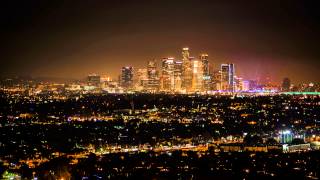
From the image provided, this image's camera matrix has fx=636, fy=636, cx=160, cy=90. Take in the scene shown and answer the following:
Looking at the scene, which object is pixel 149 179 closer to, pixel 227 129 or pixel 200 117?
pixel 227 129

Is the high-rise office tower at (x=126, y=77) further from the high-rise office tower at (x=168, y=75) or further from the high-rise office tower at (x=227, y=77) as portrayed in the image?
the high-rise office tower at (x=227, y=77)

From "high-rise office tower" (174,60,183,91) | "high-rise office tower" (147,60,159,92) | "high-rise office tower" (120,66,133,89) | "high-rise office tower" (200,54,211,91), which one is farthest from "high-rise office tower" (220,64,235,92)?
"high-rise office tower" (120,66,133,89)

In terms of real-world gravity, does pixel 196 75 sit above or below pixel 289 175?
above

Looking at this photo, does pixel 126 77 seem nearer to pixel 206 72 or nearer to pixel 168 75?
pixel 168 75

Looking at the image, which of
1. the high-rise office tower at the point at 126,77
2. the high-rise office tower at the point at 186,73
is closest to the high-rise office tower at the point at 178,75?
the high-rise office tower at the point at 186,73

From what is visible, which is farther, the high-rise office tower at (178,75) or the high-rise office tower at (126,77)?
the high-rise office tower at (126,77)

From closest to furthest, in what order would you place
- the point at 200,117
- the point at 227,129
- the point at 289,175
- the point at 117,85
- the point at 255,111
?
1. the point at 289,175
2. the point at 227,129
3. the point at 200,117
4. the point at 255,111
5. the point at 117,85

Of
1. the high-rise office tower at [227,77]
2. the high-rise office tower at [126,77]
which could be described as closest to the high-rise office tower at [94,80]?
the high-rise office tower at [126,77]

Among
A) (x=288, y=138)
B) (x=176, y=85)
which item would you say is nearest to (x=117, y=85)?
(x=176, y=85)
